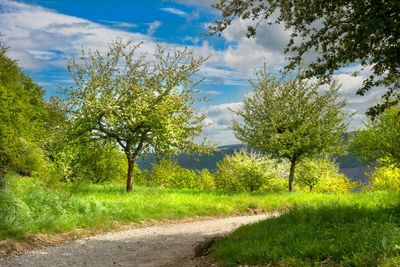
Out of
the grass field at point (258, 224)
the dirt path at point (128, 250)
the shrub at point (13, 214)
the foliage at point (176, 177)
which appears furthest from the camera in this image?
the foliage at point (176, 177)

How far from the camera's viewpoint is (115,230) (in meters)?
19.3

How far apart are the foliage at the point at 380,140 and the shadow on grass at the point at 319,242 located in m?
33.1

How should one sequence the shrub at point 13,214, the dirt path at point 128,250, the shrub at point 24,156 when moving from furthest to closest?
1. the shrub at point 24,156
2. the shrub at point 13,214
3. the dirt path at point 128,250

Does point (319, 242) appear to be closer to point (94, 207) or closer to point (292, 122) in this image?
point (94, 207)

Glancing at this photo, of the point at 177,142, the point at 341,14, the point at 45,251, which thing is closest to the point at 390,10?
the point at 341,14

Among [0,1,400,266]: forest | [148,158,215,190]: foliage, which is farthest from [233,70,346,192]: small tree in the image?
[148,158,215,190]: foliage

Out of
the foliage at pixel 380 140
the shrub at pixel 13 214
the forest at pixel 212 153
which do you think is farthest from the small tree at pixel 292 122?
the shrub at pixel 13 214

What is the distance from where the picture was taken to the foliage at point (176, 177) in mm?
75938

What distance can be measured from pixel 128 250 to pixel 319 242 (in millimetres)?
7596

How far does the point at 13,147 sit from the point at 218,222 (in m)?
10.1

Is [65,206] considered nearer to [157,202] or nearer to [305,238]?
[157,202]

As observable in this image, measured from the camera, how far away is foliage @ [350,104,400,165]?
145 ft

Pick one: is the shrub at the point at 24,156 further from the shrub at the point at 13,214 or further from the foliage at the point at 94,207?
the shrub at the point at 13,214

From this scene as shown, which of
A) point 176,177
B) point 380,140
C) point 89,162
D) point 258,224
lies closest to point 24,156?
point 258,224
